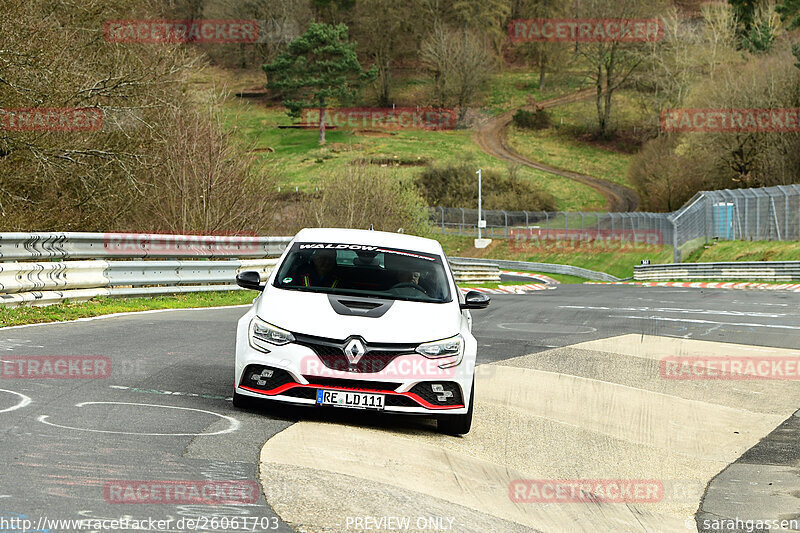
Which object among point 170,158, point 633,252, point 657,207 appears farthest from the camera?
point 657,207

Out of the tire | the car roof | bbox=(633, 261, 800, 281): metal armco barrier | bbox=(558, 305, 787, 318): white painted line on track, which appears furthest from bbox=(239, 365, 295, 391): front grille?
bbox=(633, 261, 800, 281): metal armco barrier

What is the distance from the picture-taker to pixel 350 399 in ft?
24.3

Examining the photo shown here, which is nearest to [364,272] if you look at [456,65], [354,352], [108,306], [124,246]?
[354,352]

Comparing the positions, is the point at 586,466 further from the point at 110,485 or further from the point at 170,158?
the point at 170,158

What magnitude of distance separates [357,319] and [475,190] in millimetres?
87474

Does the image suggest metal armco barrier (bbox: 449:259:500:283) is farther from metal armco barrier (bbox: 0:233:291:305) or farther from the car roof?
the car roof

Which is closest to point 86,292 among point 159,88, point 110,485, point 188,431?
point 188,431

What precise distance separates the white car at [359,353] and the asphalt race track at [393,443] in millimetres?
249

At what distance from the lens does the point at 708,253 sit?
1818 inches

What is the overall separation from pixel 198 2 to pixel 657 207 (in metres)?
74.9

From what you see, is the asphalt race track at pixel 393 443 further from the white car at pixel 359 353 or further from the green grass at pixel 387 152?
the green grass at pixel 387 152

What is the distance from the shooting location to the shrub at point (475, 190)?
91688 mm

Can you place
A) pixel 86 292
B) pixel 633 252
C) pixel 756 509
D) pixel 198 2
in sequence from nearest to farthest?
1. pixel 756 509
2. pixel 86 292
3. pixel 633 252
4. pixel 198 2

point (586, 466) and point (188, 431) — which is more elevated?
point (188, 431)
